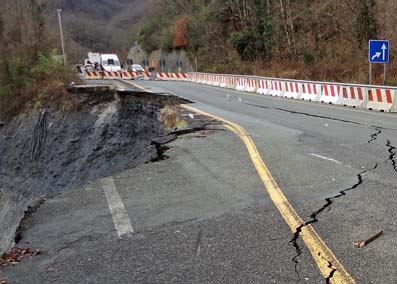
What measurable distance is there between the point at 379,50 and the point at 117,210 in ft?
54.0

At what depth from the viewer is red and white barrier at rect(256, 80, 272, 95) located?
85.7 feet

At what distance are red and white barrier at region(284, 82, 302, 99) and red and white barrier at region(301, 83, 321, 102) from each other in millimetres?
423

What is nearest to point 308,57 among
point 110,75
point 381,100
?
point 381,100

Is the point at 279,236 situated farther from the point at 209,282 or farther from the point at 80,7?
the point at 80,7

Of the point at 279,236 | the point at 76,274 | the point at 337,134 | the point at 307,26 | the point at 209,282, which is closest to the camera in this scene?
the point at 209,282

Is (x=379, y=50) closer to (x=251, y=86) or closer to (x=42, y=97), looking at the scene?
(x=251, y=86)

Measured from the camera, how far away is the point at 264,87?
87.6 feet

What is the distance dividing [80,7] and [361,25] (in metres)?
168

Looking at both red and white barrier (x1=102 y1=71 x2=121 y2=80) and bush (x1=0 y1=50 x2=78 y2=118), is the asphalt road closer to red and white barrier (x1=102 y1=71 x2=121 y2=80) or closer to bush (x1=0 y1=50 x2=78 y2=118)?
bush (x1=0 y1=50 x2=78 y2=118)

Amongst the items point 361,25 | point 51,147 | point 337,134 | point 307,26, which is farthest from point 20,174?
point 307,26

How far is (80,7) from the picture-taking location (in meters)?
177

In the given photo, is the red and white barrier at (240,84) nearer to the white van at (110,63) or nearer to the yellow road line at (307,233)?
the yellow road line at (307,233)

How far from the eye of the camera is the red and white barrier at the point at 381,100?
15492 mm

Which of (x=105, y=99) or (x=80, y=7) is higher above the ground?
(x=80, y=7)
